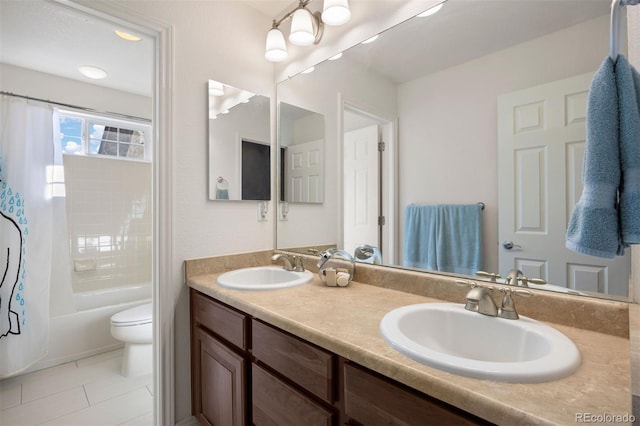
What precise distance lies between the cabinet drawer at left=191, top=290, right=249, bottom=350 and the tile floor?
2.58 feet

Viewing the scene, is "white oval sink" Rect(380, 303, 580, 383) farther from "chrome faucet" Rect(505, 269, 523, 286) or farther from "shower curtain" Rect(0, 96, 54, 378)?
"shower curtain" Rect(0, 96, 54, 378)

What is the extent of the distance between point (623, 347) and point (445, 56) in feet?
3.66

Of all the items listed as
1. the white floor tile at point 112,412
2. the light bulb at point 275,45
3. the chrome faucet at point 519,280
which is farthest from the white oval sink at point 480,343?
the white floor tile at point 112,412

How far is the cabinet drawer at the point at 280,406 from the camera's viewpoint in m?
0.85

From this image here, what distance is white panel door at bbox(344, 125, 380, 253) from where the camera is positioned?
146 centimetres

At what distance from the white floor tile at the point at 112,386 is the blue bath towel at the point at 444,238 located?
202 cm

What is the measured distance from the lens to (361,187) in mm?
1534

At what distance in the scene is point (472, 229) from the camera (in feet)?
3.69

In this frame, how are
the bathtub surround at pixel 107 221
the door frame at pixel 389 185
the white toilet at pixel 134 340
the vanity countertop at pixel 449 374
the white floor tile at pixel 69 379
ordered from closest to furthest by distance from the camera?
1. the vanity countertop at pixel 449 374
2. the door frame at pixel 389 185
3. the white floor tile at pixel 69 379
4. the white toilet at pixel 134 340
5. the bathtub surround at pixel 107 221

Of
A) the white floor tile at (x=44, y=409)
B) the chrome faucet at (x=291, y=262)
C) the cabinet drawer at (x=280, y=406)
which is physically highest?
the chrome faucet at (x=291, y=262)

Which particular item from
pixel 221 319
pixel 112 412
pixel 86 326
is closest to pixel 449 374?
pixel 221 319

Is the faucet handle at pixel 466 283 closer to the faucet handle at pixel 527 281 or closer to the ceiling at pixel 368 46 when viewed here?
the faucet handle at pixel 527 281

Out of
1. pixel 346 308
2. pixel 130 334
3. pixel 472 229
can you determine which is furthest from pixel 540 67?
pixel 130 334

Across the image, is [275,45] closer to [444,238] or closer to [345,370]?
[444,238]
